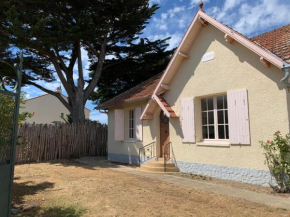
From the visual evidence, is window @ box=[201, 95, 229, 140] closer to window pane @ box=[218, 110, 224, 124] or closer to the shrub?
window pane @ box=[218, 110, 224, 124]

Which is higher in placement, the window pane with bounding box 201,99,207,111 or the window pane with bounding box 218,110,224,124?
the window pane with bounding box 201,99,207,111

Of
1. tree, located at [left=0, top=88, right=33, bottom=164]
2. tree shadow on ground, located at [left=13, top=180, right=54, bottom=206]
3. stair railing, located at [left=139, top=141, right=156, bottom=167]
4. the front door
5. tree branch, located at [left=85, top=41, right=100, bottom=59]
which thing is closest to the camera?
tree, located at [left=0, top=88, right=33, bottom=164]

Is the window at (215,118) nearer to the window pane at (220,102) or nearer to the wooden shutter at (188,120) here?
the window pane at (220,102)

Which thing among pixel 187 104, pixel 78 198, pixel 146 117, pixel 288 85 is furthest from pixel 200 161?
pixel 78 198

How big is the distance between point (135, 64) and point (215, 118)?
11848 mm

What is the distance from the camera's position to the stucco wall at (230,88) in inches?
276

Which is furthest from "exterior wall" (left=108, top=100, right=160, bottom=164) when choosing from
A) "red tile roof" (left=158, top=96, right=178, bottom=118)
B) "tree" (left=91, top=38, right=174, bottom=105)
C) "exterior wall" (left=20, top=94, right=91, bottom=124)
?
"exterior wall" (left=20, top=94, right=91, bottom=124)

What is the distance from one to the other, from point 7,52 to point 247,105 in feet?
47.4

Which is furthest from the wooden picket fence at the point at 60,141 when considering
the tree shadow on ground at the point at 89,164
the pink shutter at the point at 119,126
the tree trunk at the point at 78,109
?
the pink shutter at the point at 119,126

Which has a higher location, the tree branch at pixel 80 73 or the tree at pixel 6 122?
the tree branch at pixel 80 73

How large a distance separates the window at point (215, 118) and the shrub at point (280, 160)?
69.1 inches

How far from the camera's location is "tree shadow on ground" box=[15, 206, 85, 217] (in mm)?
4745

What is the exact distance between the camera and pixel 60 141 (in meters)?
14.2

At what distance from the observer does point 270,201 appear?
5715 mm
